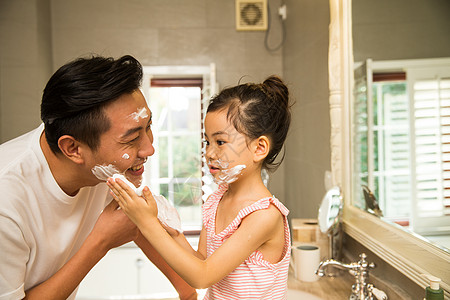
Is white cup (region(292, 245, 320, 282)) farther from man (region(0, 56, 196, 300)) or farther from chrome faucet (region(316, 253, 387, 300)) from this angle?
man (region(0, 56, 196, 300))

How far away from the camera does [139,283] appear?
2.97m

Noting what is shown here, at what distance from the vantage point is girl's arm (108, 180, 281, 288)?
2.72ft

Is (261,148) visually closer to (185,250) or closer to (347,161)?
(185,250)

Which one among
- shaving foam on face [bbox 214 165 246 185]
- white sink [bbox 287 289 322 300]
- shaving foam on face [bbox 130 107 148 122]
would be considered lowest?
white sink [bbox 287 289 322 300]

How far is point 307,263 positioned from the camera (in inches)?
52.2

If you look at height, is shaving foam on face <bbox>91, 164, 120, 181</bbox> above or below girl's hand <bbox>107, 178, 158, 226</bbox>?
above

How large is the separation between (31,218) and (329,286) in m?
0.95

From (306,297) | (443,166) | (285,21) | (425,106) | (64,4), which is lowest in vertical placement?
(306,297)

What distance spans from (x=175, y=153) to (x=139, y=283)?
44.3 inches

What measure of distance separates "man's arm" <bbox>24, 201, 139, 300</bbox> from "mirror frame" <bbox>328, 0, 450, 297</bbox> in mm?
738

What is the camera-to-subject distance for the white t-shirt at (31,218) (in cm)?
90

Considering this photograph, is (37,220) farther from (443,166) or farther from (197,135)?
(197,135)

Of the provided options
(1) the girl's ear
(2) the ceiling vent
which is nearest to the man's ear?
(1) the girl's ear

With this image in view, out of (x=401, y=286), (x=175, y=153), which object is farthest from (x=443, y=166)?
(x=175, y=153)
